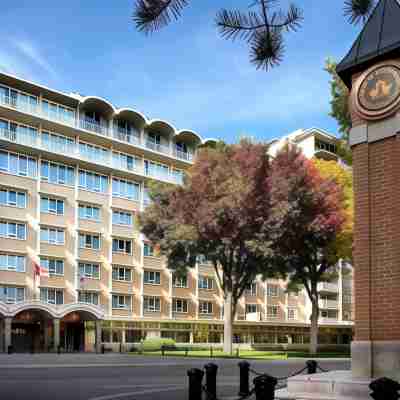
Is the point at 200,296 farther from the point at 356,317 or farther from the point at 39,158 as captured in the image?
the point at 356,317

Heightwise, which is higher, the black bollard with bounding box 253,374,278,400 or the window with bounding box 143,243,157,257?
the window with bounding box 143,243,157,257

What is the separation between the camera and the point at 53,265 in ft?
181

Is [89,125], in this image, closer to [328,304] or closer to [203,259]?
[203,259]

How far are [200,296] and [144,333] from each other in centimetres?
891

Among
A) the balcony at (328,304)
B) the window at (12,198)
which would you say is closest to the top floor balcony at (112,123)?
the window at (12,198)

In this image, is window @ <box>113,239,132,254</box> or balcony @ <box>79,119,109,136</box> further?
window @ <box>113,239,132,254</box>

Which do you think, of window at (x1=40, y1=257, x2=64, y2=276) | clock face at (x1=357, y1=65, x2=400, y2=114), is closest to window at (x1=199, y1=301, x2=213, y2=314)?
window at (x1=40, y1=257, x2=64, y2=276)

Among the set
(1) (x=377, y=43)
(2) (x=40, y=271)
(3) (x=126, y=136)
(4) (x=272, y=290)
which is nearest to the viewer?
(1) (x=377, y=43)

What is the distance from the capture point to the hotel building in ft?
174

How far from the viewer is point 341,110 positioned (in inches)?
1040

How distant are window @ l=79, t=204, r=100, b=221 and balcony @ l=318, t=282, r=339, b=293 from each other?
28.3m

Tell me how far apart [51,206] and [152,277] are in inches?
489

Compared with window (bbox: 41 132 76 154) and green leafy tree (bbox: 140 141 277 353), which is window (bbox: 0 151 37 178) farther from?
green leafy tree (bbox: 140 141 277 353)

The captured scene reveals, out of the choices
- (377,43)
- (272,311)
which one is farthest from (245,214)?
(272,311)
